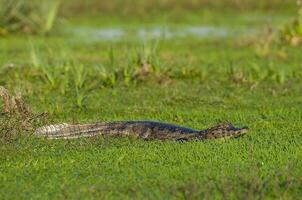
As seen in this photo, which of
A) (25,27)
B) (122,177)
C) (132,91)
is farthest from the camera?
(25,27)

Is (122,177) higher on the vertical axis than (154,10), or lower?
higher

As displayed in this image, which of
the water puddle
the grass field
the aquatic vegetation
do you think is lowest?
the water puddle

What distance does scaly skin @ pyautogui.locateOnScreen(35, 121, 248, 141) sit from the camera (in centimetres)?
555

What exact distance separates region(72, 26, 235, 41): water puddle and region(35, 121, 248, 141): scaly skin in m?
5.88

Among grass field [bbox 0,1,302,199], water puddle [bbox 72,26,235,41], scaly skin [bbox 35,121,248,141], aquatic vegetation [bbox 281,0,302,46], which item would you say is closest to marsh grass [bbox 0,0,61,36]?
grass field [bbox 0,1,302,199]

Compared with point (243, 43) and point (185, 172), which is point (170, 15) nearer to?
point (243, 43)

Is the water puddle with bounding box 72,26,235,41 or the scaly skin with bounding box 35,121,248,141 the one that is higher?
the scaly skin with bounding box 35,121,248,141

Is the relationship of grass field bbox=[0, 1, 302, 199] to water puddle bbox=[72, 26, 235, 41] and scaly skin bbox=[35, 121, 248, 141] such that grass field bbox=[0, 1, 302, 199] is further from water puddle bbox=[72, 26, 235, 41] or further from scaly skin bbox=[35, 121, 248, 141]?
water puddle bbox=[72, 26, 235, 41]

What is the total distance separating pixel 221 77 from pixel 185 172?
3.83 metres

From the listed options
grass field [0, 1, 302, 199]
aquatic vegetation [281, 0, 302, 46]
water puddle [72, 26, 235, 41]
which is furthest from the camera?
water puddle [72, 26, 235, 41]

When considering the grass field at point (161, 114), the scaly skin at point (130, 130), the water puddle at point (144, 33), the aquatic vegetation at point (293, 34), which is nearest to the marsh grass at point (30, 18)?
the grass field at point (161, 114)

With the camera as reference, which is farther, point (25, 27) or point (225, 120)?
point (25, 27)

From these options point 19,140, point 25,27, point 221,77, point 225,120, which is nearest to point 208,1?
point 25,27

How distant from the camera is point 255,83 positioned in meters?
7.79
